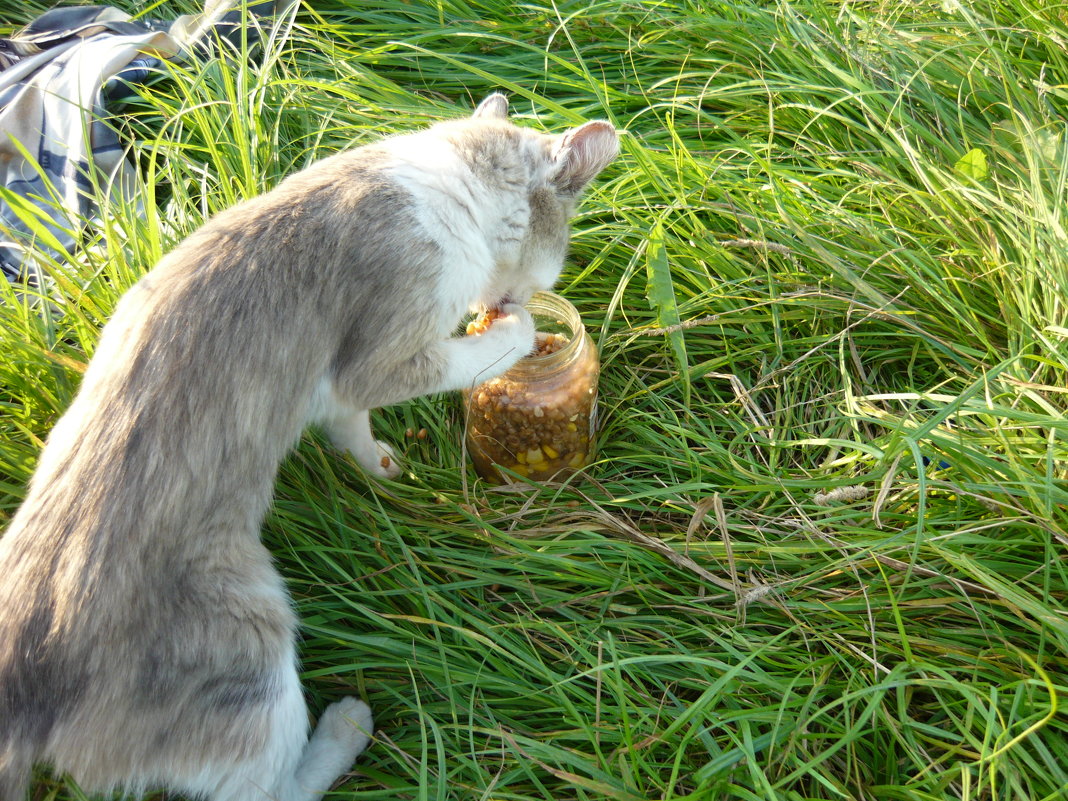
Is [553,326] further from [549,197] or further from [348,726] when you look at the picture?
[348,726]

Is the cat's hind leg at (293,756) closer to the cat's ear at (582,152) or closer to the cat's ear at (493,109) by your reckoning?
the cat's ear at (582,152)

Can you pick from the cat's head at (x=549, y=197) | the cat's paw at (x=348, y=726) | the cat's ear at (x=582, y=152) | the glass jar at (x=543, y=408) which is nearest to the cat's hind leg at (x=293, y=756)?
the cat's paw at (x=348, y=726)

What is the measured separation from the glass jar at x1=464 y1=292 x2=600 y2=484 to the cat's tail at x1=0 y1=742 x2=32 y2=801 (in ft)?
5.86

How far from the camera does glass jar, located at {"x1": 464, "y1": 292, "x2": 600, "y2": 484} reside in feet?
11.3

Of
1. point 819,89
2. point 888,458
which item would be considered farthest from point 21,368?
point 819,89

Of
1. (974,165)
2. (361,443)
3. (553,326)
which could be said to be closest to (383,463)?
(361,443)

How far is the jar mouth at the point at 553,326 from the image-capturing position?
11.0ft

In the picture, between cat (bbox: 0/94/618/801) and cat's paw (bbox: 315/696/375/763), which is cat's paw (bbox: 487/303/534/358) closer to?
cat (bbox: 0/94/618/801)

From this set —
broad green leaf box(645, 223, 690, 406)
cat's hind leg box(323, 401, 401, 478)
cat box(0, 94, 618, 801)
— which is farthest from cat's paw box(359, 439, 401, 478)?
broad green leaf box(645, 223, 690, 406)

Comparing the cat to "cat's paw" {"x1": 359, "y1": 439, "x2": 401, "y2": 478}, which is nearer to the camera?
the cat

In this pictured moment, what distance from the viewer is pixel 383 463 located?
11.7 feet

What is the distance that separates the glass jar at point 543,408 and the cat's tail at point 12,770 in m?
1.79

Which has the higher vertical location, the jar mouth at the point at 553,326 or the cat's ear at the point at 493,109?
the cat's ear at the point at 493,109

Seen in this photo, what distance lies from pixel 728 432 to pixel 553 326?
2.71 feet
